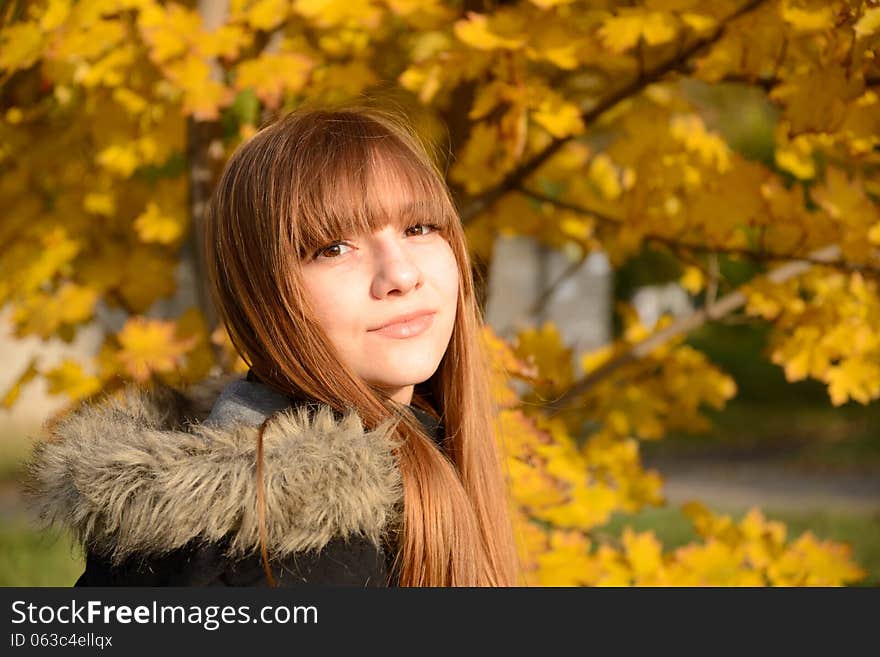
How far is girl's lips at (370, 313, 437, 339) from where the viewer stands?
1496 mm

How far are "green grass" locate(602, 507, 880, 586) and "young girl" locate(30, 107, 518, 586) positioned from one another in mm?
3910

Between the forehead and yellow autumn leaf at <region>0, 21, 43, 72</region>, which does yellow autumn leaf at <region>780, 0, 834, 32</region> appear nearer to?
the forehead

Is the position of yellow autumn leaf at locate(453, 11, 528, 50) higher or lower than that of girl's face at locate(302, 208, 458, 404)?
higher

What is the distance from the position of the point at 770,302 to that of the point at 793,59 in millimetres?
562

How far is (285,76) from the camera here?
7.30ft

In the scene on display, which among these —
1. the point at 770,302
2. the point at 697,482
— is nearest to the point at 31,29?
the point at 770,302

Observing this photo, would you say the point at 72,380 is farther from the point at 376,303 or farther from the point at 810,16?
the point at 810,16

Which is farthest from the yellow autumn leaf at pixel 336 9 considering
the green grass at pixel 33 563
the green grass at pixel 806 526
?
the green grass at pixel 806 526

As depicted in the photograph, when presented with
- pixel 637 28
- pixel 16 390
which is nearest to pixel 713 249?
pixel 637 28

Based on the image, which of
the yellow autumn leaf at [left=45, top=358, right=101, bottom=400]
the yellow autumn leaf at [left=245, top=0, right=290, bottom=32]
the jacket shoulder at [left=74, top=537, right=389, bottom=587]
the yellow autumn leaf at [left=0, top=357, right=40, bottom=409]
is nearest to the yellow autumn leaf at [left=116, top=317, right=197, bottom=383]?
the yellow autumn leaf at [left=45, top=358, right=101, bottom=400]

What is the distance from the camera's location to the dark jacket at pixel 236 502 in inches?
49.2

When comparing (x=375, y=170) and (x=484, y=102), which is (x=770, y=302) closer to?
(x=484, y=102)

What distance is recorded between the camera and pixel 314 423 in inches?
52.9

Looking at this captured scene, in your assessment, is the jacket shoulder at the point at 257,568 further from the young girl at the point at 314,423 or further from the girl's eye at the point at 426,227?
the girl's eye at the point at 426,227
